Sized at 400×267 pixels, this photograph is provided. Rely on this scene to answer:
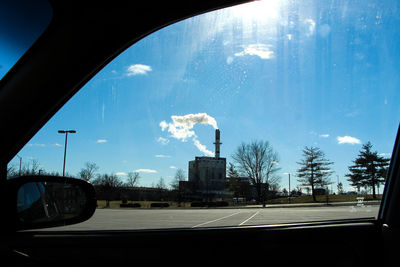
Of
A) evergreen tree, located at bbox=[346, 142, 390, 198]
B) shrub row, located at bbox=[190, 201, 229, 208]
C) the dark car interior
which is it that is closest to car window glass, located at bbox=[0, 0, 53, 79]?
the dark car interior

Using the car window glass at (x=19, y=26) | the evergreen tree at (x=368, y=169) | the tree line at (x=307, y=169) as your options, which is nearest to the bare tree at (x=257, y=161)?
the tree line at (x=307, y=169)

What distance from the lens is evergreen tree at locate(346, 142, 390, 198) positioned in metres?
2.42

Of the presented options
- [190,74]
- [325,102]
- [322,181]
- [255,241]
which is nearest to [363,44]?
[325,102]

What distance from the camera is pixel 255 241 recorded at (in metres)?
2.40

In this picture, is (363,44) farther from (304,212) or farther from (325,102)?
(304,212)

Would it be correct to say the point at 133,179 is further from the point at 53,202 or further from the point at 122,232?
the point at 53,202

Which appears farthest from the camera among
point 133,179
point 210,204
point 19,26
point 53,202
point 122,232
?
point 210,204

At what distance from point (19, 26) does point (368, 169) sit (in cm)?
311

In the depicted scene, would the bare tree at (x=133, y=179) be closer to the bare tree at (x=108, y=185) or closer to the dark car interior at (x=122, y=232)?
the bare tree at (x=108, y=185)

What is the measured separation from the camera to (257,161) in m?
2.66

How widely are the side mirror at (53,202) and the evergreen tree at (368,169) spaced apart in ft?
7.15

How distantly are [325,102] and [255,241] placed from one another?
4.22ft

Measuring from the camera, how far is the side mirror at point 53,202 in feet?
6.01

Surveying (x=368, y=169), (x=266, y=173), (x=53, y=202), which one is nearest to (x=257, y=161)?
(x=266, y=173)
